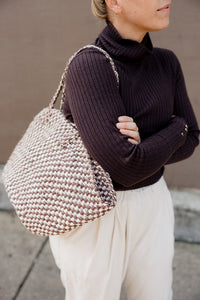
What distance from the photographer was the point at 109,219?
1.49 metres

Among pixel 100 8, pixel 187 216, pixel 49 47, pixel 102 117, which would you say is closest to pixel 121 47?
pixel 100 8

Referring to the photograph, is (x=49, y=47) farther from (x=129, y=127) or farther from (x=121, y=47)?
(x=129, y=127)

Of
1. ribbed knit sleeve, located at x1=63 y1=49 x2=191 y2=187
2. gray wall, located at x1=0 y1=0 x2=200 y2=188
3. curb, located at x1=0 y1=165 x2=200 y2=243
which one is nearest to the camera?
ribbed knit sleeve, located at x1=63 y1=49 x2=191 y2=187

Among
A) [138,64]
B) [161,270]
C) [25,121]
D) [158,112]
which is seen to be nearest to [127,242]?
[161,270]

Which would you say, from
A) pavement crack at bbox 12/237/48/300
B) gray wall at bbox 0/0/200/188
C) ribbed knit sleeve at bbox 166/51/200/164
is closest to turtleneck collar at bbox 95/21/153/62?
ribbed knit sleeve at bbox 166/51/200/164

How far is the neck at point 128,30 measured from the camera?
141 centimetres

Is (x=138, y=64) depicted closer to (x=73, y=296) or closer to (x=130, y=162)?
(x=130, y=162)

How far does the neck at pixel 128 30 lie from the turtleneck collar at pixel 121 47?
0.02 metres

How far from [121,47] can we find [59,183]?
1.91 ft

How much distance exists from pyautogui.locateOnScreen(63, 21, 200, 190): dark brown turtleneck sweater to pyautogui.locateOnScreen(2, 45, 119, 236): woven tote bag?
63mm

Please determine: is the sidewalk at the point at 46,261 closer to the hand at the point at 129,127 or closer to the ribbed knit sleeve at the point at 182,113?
the ribbed knit sleeve at the point at 182,113

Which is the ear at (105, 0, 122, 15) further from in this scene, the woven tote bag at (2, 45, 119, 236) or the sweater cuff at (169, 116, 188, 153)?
the sweater cuff at (169, 116, 188, 153)

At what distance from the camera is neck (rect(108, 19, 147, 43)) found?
4.64ft

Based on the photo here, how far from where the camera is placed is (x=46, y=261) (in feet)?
9.35
